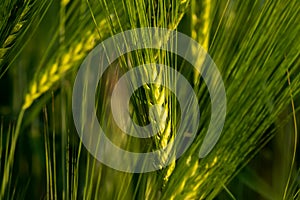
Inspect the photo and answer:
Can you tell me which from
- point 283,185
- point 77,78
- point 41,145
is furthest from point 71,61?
point 283,185

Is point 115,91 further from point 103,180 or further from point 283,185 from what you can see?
point 283,185

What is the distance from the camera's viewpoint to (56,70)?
874 millimetres

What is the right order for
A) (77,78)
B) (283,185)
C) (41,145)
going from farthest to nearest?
(41,145)
(283,185)
(77,78)

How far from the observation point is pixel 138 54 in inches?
24.1

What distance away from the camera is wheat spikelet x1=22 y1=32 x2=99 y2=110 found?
86 cm

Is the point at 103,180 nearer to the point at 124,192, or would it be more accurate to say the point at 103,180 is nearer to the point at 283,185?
the point at 124,192

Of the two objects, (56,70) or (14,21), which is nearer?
(14,21)

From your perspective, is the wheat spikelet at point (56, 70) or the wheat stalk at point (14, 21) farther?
the wheat spikelet at point (56, 70)

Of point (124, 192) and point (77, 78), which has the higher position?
point (77, 78)

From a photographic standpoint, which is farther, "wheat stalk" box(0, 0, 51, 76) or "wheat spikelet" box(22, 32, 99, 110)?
"wheat spikelet" box(22, 32, 99, 110)

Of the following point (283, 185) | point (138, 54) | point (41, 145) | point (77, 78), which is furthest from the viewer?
Result: point (41, 145)

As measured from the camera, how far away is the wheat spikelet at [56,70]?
0.86m

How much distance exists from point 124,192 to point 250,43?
21 centimetres

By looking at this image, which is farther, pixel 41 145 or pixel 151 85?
pixel 41 145
